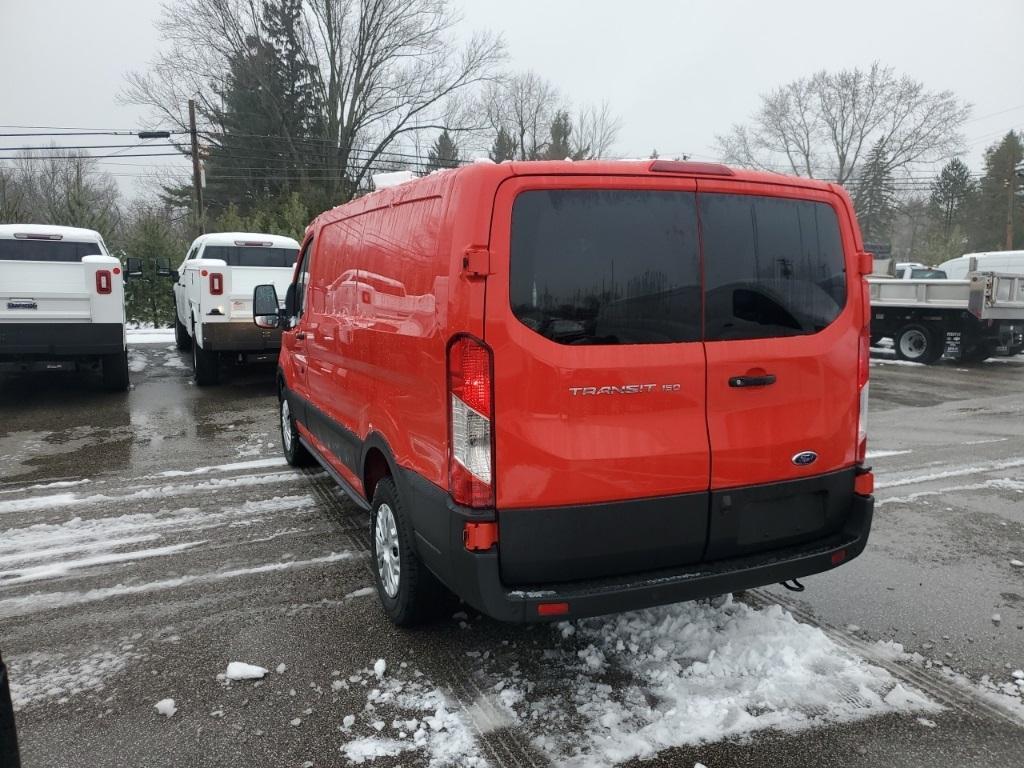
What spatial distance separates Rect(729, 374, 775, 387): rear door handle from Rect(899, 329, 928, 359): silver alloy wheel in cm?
1404

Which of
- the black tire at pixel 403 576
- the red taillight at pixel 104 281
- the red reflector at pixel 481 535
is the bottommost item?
the black tire at pixel 403 576

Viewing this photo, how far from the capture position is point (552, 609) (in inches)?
102

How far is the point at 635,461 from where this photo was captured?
2672mm

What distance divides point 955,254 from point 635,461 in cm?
4285

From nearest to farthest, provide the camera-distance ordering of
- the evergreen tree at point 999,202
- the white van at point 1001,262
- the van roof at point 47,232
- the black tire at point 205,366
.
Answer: the van roof at point 47,232 < the black tire at point 205,366 < the white van at point 1001,262 < the evergreen tree at point 999,202

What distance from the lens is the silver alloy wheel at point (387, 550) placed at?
340 centimetres

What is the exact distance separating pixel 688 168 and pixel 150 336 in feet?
59.4

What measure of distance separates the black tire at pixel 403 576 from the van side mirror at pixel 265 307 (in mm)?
2730

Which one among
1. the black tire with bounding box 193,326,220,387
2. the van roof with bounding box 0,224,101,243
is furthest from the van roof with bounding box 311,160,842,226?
the van roof with bounding box 0,224,101,243

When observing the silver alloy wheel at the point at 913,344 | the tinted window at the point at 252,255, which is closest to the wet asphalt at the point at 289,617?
the tinted window at the point at 252,255

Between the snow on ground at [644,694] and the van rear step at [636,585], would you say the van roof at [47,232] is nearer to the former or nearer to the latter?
the snow on ground at [644,694]

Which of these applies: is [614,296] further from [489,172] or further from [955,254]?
[955,254]

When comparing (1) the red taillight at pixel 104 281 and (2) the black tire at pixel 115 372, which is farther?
(2) the black tire at pixel 115 372

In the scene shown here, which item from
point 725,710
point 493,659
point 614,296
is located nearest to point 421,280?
point 614,296
